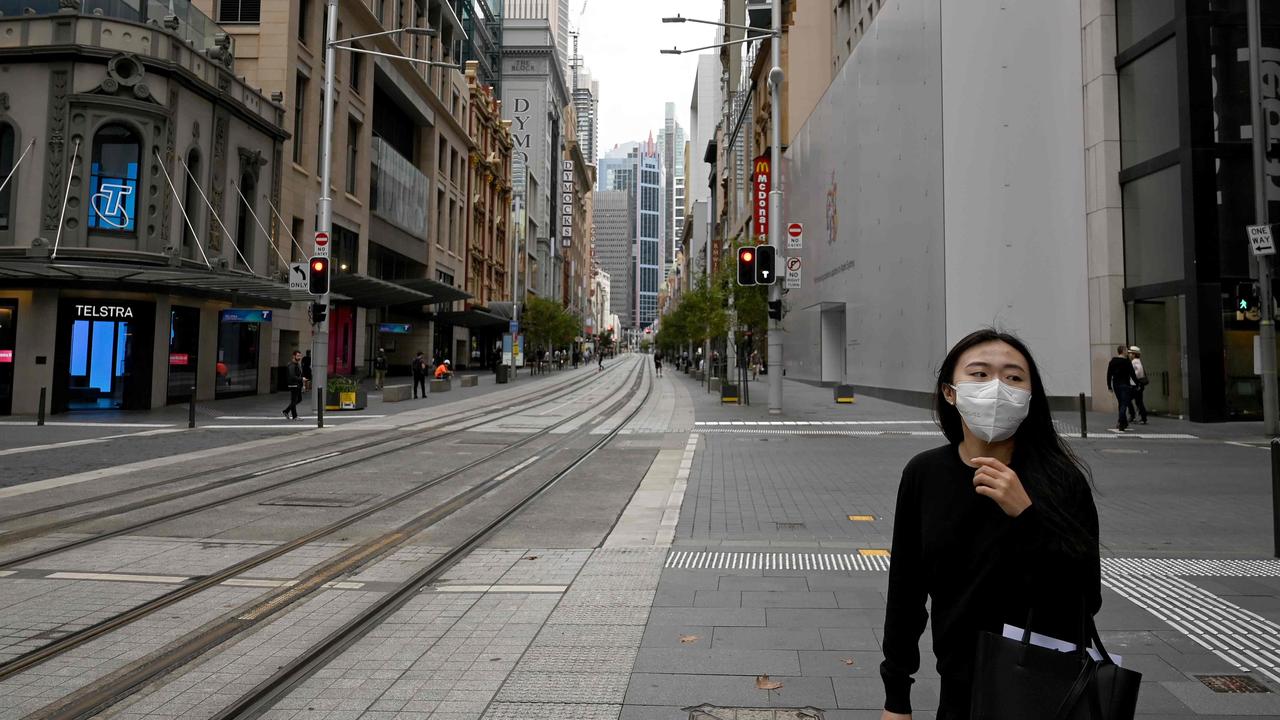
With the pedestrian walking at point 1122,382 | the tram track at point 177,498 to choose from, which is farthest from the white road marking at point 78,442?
the pedestrian walking at point 1122,382

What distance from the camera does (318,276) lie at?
776 inches

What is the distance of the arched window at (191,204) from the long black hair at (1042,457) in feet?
90.9

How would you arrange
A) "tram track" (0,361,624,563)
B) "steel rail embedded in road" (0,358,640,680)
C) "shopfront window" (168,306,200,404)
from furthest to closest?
"shopfront window" (168,306,200,404) → "tram track" (0,361,624,563) → "steel rail embedded in road" (0,358,640,680)

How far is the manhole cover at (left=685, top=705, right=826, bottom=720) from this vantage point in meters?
3.67

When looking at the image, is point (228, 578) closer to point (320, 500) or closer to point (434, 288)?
point (320, 500)

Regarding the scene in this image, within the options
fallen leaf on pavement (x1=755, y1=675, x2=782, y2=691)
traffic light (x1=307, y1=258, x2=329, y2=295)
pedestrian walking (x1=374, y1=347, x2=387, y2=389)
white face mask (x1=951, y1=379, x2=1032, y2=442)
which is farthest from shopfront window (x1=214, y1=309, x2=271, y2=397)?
white face mask (x1=951, y1=379, x2=1032, y2=442)

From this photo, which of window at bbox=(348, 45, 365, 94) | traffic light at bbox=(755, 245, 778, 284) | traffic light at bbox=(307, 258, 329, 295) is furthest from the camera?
window at bbox=(348, 45, 365, 94)

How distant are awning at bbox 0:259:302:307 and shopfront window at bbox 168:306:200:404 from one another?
97cm

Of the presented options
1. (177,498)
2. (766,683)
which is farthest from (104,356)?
(766,683)

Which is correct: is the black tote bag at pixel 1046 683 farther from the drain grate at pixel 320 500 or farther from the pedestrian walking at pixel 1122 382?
the pedestrian walking at pixel 1122 382

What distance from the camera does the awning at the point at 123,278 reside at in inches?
827

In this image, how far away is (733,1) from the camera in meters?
72.8

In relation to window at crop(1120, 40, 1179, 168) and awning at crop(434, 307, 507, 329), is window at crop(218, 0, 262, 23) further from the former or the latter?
window at crop(1120, 40, 1179, 168)

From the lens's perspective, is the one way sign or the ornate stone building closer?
the one way sign
